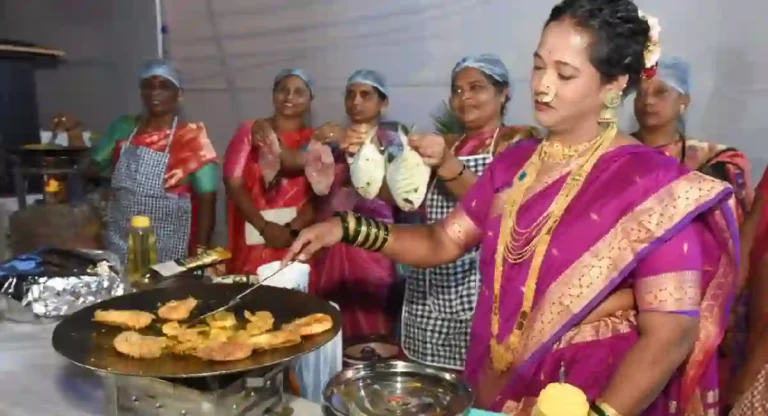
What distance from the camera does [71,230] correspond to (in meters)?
2.49

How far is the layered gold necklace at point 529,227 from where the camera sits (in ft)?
4.20

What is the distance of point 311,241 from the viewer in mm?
1441

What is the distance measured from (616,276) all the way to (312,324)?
52 cm

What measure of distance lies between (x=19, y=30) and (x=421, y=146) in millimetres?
3959

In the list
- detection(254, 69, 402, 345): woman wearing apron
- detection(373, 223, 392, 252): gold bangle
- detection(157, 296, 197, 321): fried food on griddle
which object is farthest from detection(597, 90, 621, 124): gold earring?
detection(254, 69, 402, 345): woman wearing apron

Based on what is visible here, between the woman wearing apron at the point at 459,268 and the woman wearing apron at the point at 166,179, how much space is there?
1035mm

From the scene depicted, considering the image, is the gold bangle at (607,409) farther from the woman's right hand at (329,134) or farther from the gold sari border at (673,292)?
the woman's right hand at (329,134)

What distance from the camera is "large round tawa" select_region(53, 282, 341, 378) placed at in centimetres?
106

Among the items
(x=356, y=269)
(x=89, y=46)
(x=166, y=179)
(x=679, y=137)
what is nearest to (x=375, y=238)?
(x=356, y=269)

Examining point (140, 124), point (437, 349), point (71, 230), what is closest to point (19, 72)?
point (140, 124)

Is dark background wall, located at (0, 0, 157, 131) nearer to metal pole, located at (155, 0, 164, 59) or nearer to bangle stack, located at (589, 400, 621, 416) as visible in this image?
metal pole, located at (155, 0, 164, 59)

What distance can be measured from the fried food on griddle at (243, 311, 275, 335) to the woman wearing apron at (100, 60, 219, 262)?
5.22 feet

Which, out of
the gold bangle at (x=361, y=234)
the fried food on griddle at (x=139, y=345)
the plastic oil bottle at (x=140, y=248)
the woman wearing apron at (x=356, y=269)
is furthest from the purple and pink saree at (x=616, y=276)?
the woman wearing apron at (x=356, y=269)

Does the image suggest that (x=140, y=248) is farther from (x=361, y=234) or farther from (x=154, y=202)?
(x=154, y=202)
